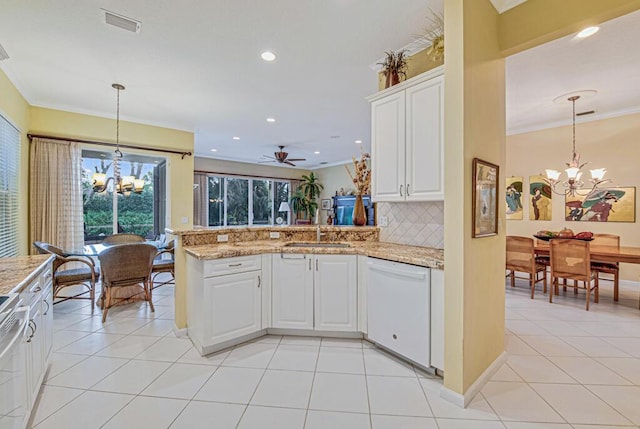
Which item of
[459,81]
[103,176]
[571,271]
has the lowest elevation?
[571,271]

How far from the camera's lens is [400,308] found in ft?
7.84

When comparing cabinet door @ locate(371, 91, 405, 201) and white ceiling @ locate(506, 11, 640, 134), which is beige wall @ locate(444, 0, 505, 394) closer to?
cabinet door @ locate(371, 91, 405, 201)

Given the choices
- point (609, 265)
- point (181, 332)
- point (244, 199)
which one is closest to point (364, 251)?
point (181, 332)

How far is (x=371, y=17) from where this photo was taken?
95.8 inches

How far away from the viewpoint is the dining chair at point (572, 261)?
3.80m

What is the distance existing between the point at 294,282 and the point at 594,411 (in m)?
2.32

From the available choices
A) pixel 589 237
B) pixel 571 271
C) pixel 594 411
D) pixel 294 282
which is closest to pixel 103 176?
pixel 294 282

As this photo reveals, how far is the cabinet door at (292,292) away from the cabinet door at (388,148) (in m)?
1.00

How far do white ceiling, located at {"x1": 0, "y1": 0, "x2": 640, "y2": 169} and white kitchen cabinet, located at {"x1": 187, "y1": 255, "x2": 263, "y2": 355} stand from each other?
2.08 m

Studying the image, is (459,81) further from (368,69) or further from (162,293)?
(162,293)

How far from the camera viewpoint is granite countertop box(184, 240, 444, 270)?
226 cm

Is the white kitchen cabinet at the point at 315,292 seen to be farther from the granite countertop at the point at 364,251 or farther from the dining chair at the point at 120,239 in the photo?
the dining chair at the point at 120,239

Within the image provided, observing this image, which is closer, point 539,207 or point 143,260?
point 143,260

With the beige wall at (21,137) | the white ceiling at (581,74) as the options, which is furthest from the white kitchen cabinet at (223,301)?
the white ceiling at (581,74)
